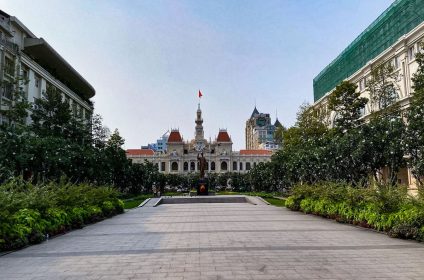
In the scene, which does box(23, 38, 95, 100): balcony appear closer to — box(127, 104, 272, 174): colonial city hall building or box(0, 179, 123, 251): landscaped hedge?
box(0, 179, 123, 251): landscaped hedge

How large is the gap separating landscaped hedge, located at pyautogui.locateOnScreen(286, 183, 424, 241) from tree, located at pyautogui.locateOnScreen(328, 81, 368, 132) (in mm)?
21427

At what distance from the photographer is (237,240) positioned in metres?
11.6

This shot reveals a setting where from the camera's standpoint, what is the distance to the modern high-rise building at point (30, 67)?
3322 centimetres

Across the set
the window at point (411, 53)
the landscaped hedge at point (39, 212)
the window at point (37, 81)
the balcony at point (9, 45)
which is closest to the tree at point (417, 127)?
the window at point (411, 53)

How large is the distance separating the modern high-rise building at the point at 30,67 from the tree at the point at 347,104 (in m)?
28.3

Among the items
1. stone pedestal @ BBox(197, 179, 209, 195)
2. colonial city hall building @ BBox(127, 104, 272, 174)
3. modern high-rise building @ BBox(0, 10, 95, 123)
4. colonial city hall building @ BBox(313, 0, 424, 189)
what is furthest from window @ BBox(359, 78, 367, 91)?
colonial city hall building @ BBox(127, 104, 272, 174)

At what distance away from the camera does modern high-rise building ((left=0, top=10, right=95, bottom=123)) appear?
33219 millimetres

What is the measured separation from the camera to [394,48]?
43.8m

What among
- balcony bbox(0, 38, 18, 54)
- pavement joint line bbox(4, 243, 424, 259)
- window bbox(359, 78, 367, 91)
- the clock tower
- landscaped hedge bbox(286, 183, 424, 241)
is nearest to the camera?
pavement joint line bbox(4, 243, 424, 259)

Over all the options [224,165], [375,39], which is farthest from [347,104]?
[224,165]

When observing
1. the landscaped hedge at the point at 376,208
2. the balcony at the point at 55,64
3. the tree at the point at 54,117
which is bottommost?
the landscaped hedge at the point at 376,208

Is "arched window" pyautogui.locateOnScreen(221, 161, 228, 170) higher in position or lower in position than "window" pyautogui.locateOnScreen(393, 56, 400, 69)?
lower

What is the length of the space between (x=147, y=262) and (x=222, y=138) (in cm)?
12301

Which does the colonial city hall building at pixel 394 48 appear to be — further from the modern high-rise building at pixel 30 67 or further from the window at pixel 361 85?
the modern high-rise building at pixel 30 67
